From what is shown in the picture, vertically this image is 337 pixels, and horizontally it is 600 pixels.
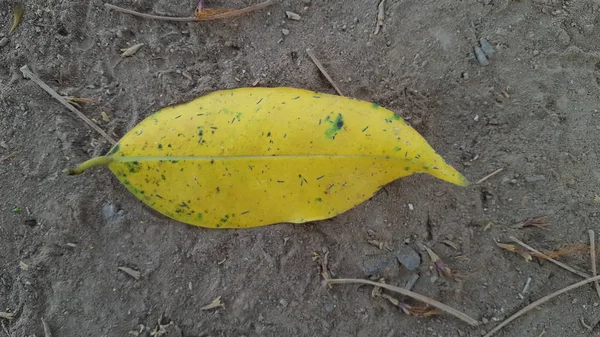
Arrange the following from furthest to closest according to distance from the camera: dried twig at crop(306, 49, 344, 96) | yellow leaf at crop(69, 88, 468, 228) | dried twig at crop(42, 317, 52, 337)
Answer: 1. dried twig at crop(306, 49, 344, 96)
2. dried twig at crop(42, 317, 52, 337)
3. yellow leaf at crop(69, 88, 468, 228)

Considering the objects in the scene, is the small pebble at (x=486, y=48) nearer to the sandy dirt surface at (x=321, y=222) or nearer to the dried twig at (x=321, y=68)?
the sandy dirt surface at (x=321, y=222)

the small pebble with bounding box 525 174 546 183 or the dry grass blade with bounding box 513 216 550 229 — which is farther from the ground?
the small pebble with bounding box 525 174 546 183

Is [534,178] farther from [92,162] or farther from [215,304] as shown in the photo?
[92,162]

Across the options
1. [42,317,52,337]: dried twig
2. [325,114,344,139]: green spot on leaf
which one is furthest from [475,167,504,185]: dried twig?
[42,317,52,337]: dried twig

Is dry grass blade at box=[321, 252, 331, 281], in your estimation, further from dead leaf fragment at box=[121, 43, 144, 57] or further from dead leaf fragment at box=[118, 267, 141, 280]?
dead leaf fragment at box=[121, 43, 144, 57]

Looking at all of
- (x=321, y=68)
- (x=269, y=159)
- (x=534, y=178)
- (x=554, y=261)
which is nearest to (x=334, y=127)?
(x=269, y=159)

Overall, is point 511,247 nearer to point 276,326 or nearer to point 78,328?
point 276,326

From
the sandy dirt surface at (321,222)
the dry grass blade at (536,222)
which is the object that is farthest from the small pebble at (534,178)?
the dry grass blade at (536,222)
